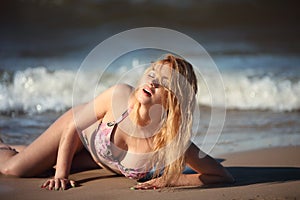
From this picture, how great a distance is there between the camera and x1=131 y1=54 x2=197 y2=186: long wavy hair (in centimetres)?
287

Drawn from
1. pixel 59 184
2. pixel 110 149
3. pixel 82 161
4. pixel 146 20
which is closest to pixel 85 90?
pixel 146 20

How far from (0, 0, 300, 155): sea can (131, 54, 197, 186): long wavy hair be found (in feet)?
8.39

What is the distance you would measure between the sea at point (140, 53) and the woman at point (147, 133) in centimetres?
244

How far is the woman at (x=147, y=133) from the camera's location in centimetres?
288

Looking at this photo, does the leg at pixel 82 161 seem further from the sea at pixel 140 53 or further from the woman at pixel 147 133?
the sea at pixel 140 53

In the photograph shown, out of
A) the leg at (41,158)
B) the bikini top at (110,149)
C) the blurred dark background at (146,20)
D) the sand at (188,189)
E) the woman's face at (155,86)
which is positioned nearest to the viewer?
the sand at (188,189)

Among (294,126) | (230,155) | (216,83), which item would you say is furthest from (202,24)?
(230,155)

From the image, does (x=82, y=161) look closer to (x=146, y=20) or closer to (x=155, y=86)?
(x=155, y=86)

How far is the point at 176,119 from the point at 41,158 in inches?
41.6

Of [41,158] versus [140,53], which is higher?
[140,53]

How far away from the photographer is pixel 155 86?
286 centimetres

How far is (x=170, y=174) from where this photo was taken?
2.92 m

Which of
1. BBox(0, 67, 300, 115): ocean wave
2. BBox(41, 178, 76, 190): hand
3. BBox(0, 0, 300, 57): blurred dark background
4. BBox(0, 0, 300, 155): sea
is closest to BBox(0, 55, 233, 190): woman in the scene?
BBox(41, 178, 76, 190): hand

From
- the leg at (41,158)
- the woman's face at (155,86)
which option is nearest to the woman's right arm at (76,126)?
the leg at (41,158)
